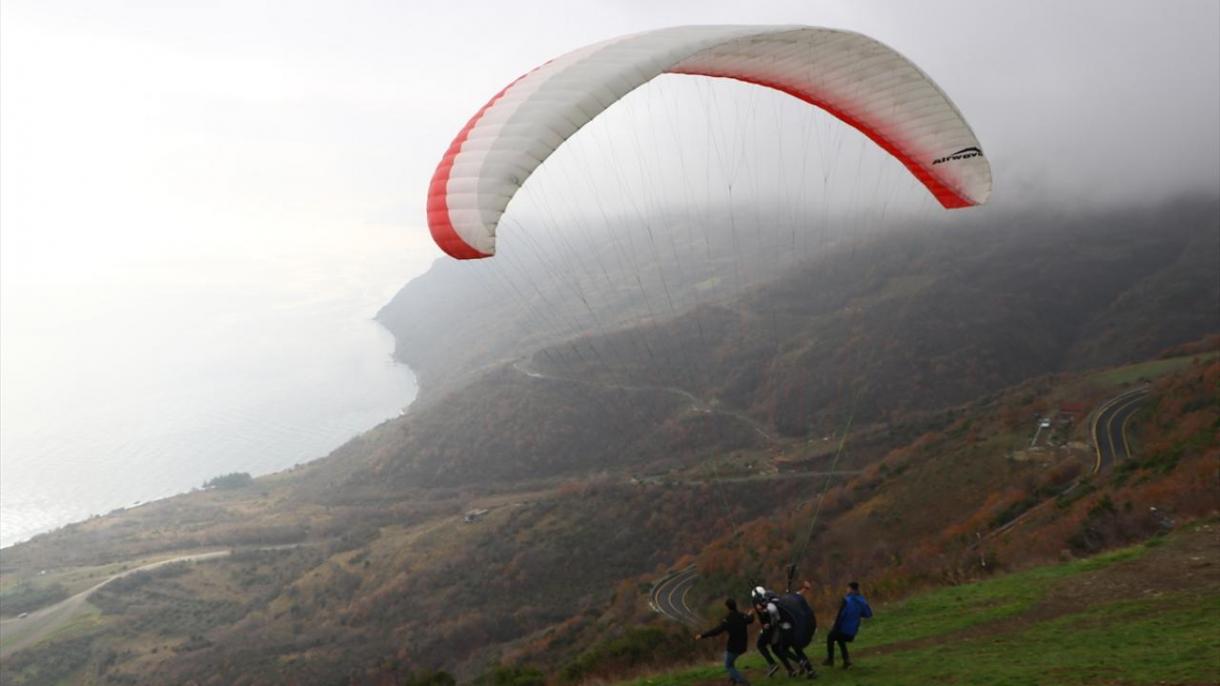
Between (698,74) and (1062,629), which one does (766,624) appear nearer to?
(1062,629)

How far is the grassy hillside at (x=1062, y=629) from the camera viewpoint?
7938mm

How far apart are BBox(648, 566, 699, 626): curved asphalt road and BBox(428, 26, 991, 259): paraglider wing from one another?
712 inches

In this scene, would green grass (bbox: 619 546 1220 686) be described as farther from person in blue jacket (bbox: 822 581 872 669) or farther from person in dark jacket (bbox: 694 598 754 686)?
person in dark jacket (bbox: 694 598 754 686)

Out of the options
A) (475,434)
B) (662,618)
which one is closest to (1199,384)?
(662,618)

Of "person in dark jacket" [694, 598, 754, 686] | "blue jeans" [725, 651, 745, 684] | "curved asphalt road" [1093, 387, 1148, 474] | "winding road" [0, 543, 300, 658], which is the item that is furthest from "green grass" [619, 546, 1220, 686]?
"winding road" [0, 543, 300, 658]

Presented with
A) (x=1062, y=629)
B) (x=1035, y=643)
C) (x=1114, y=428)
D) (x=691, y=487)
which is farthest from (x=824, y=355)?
(x=1035, y=643)

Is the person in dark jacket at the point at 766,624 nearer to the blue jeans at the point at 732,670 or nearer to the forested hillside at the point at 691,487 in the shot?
the blue jeans at the point at 732,670

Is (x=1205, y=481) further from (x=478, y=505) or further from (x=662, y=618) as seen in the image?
(x=478, y=505)

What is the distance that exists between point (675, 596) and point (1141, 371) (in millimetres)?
34772

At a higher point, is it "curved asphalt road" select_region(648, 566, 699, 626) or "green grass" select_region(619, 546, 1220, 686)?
"green grass" select_region(619, 546, 1220, 686)

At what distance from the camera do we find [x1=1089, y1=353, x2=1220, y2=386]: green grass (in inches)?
1597

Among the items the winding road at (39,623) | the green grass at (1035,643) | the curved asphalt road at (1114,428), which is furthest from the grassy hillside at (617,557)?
the winding road at (39,623)

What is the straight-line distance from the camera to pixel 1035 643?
9719 millimetres

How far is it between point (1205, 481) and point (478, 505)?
178 feet
